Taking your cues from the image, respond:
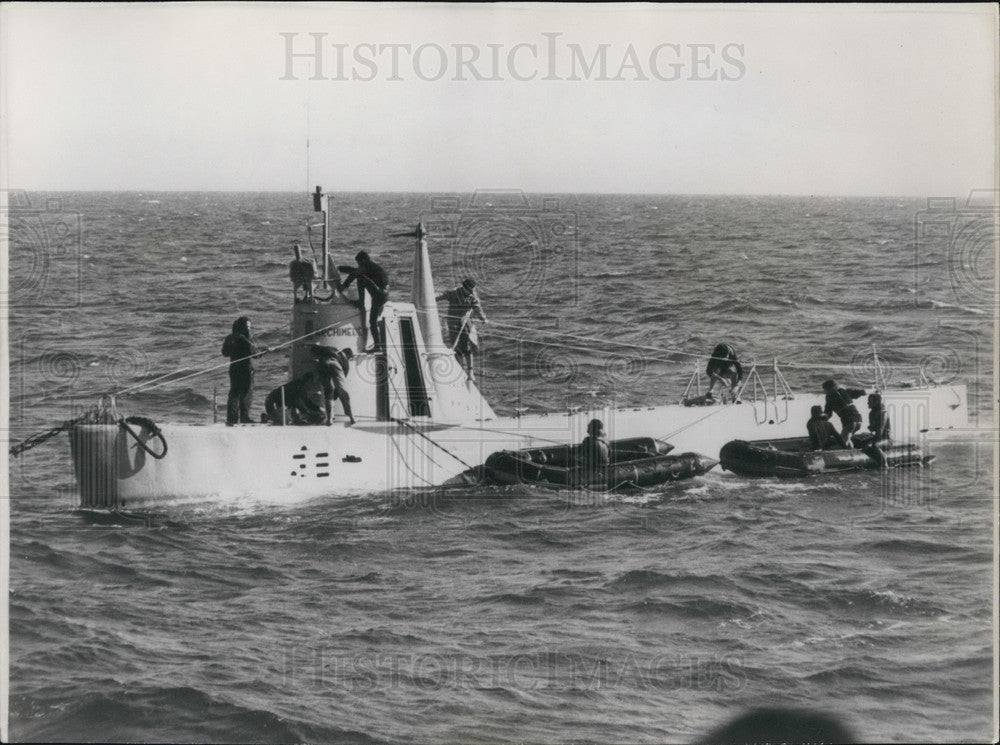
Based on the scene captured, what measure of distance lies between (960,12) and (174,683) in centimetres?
1417

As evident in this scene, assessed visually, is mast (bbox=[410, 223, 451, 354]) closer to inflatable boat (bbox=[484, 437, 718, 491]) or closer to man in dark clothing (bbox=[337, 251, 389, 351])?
man in dark clothing (bbox=[337, 251, 389, 351])

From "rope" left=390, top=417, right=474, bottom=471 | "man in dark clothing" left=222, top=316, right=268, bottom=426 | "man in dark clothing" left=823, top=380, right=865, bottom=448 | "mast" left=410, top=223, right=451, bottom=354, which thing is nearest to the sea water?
"man in dark clothing" left=222, top=316, right=268, bottom=426

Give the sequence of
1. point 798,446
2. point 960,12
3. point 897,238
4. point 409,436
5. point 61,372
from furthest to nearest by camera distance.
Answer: point 897,238 < point 61,372 < point 798,446 < point 409,436 < point 960,12

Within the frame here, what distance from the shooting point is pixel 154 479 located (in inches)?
723

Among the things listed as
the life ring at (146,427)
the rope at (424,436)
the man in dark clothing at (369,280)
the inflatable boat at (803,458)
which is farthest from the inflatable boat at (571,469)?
the life ring at (146,427)

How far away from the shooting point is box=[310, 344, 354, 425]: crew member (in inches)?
768

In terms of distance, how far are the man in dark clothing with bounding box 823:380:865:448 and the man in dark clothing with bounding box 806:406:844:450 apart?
0.45 ft

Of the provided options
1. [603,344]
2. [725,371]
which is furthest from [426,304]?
[603,344]

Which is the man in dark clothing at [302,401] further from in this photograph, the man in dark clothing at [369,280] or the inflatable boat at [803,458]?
the inflatable boat at [803,458]

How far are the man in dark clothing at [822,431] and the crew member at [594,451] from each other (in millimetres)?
5247

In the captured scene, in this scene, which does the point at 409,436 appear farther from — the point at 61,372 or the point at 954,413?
the point at 954,413

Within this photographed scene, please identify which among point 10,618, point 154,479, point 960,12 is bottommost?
point 10,618

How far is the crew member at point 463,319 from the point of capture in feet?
71.3

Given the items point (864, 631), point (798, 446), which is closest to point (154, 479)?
point (864, 631)
